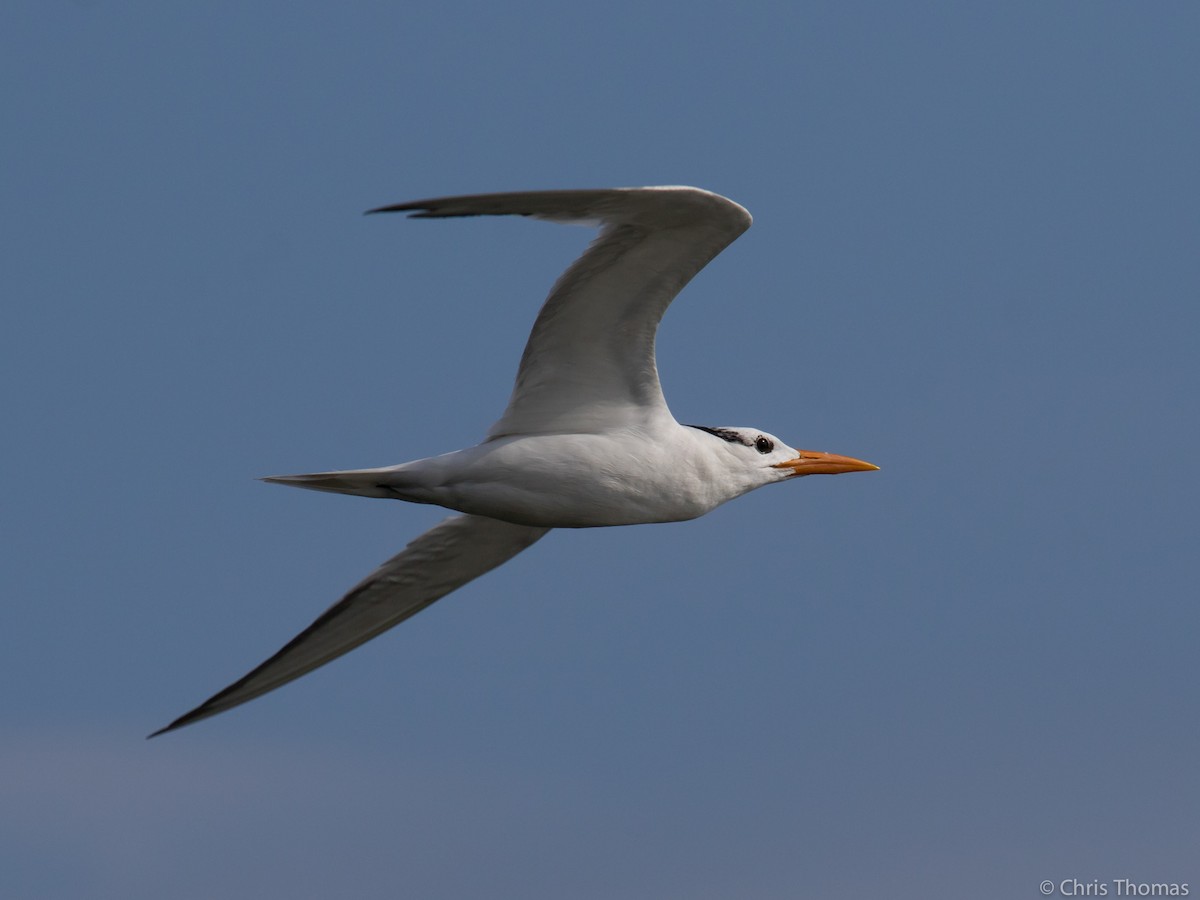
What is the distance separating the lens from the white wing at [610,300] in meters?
11.0

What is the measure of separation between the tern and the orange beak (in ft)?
1.49

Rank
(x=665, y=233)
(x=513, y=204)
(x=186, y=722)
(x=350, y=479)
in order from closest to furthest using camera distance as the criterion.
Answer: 1. (x=513, y=204)
2. (x=665, y=233)
3. (x=350, y=479)
4. (x=186, y=722)

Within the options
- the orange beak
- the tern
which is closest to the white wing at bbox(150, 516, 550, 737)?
the tern

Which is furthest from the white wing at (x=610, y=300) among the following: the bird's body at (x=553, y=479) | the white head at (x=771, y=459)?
the white head at (x=771, y=459)

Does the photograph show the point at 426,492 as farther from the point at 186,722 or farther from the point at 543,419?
the point at 186,722

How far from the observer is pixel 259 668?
14172 millimetres

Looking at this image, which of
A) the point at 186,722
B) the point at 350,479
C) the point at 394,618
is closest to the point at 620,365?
the point at 350,479

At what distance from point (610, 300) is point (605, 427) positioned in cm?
115

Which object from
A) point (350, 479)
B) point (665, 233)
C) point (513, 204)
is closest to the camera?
point (513, 204)

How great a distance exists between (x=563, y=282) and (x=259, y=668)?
4.82 m

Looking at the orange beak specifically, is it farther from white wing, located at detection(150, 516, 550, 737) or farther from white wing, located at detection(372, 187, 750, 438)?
white wing, located at detection(150, 516, 550, 737)

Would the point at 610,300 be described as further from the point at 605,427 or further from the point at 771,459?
the point at 771,459

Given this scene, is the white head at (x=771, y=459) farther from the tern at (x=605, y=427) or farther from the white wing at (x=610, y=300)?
the white wing at (x=610, y=300)

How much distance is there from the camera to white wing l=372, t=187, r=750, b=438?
36.1ft
